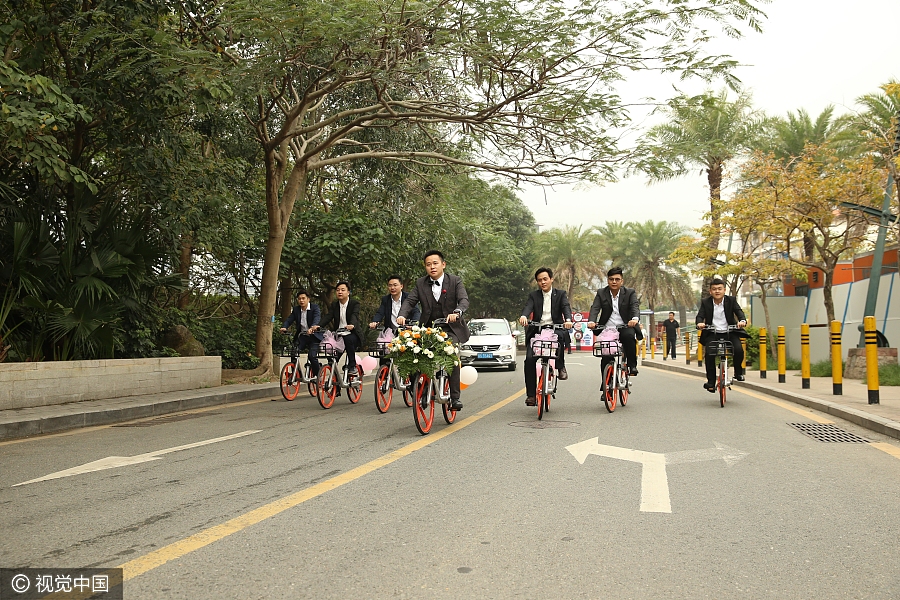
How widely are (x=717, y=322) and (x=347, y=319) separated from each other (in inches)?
225

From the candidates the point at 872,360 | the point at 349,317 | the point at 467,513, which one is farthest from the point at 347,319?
the point at 467,513

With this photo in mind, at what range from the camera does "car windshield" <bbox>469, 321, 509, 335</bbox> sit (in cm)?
2392

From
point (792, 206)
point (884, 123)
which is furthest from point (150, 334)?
point (884, 123)

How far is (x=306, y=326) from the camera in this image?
12.9 meters

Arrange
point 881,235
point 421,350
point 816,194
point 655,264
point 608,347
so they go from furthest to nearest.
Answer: point 655,264 → point 816,194 → point 881,235 → point 608,347 → point 421,350

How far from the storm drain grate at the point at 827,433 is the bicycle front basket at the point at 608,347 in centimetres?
242

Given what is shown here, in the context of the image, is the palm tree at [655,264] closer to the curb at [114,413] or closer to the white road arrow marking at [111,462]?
the curb at [114,413]

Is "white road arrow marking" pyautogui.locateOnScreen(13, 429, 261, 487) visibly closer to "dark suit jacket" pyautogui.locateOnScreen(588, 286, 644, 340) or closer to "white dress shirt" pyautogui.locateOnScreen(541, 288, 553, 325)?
"white dress shirt" pyautogui.locateOnScreen(541, 288, 553, 325)

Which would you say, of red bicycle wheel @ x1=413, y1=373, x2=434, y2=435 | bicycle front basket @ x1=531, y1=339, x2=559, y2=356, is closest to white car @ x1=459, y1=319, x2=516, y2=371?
bicycle front basket @ x1=531, y1=339, x2=559, y2=356

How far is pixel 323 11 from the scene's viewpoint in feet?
35.6

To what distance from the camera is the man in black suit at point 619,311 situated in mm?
11328

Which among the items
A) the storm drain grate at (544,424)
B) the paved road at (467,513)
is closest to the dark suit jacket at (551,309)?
the storm drain grate at (544,424)

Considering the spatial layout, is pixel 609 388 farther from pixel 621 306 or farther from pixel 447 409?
pixel 447 409

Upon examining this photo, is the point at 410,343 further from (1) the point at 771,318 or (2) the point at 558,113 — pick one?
(1) the point at 771,318
